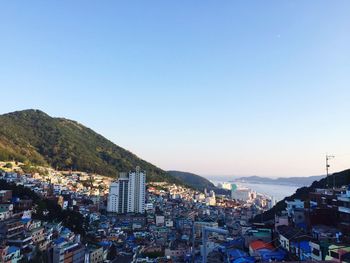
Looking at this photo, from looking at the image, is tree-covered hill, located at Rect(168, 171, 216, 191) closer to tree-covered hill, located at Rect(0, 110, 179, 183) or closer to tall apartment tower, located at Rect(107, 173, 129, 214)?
tree-covered hill, located at Rect(0, 110, 179, 183)

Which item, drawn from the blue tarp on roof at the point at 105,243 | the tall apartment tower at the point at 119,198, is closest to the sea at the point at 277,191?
the tall apartment tower at the point at 119,198

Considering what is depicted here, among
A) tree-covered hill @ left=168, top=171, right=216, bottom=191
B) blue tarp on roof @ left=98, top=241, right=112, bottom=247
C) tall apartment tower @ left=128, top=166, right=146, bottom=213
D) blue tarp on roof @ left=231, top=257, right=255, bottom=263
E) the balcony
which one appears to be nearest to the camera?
blue tarp on roof @ left=231, top=257, right=255, bottom=263

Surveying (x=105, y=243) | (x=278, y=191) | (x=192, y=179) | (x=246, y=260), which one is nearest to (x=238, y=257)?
(x=246, y=260)

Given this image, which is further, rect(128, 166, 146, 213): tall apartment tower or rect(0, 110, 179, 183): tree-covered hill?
rect(0, 110, 179, 183): tree-covered hill

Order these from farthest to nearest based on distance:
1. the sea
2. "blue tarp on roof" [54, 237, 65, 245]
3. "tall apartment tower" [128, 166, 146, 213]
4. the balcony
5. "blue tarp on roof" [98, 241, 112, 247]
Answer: the sea
"tall apartment tower" [128, 166, 146, 213]
"blue tarp on roof" [98, 241, 112, 247]
"blue tarp on roof" [54, 237, 65, 245]
the balcony

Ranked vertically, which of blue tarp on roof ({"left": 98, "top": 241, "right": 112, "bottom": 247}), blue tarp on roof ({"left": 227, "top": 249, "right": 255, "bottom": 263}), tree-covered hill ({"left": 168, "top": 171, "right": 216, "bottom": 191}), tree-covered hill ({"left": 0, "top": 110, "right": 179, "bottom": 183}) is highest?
tree-covered hill ({"left": 0, "top": 110, "right": 179, "bottom": 183})

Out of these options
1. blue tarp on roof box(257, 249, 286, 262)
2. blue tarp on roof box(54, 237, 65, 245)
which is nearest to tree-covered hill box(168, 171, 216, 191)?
blue tarp on roof box(54, 237, 65, 245)

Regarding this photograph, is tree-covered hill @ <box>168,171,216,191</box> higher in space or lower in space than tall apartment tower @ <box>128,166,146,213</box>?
higher
